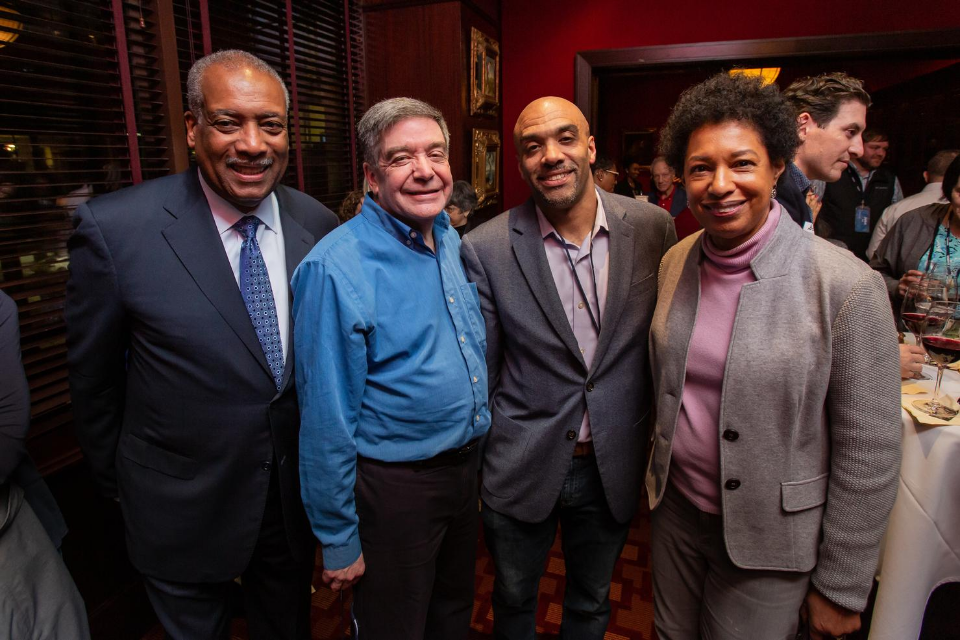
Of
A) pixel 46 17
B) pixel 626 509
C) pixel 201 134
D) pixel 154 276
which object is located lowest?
pixel 626 509

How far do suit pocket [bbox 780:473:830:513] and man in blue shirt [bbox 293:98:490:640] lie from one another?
2.40ft

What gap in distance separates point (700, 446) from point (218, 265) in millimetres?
1237

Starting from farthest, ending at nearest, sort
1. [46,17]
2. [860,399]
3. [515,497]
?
[46,17], [515,497], [860,399]

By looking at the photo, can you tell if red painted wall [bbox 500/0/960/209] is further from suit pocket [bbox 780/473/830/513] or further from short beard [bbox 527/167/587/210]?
suit pocket [bbox 780/473/830/513]

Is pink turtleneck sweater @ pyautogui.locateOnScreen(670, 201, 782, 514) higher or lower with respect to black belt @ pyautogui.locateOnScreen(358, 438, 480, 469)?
higher

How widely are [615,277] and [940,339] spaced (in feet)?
2.84

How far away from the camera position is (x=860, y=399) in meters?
1.13

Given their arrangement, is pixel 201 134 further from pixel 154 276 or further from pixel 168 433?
pixel 168 433

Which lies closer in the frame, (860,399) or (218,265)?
(860,399)

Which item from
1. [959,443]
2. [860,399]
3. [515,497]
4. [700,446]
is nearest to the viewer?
[860,399]

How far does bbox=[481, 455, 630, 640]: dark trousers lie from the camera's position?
1646 mm

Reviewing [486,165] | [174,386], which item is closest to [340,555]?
[174,386]

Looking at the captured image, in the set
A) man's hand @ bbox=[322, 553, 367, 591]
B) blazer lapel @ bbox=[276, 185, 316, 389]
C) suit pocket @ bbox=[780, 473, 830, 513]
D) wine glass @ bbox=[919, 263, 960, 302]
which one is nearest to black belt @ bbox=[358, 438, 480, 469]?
man's hand @ bbox=[322, 553, 367, 591]

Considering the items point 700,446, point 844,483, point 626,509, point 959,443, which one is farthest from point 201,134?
point 959,443
